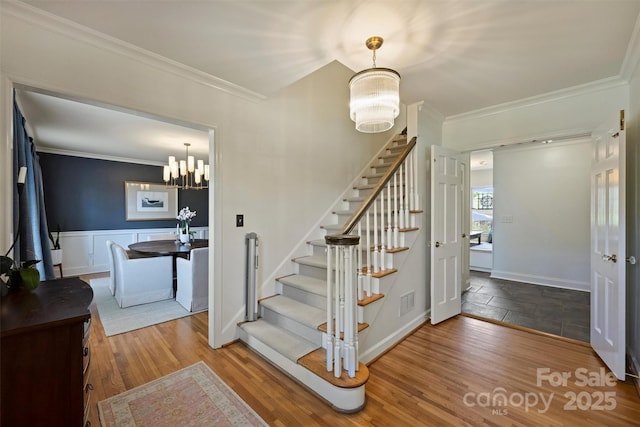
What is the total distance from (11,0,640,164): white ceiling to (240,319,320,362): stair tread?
2.29 m

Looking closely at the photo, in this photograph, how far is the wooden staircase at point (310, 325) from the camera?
1.78 meters

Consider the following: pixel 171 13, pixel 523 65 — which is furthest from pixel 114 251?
pixel 523 65

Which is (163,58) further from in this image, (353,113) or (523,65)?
(523,65)

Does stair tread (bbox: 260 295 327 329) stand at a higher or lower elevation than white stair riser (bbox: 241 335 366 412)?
higher

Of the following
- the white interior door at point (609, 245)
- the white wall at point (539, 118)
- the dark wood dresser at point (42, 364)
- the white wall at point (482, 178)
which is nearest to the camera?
the dark wood dresser at point (42, 364)

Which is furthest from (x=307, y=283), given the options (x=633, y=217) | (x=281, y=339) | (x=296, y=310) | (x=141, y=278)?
(x=633, y=217)

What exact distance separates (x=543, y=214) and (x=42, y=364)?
633 centimetres

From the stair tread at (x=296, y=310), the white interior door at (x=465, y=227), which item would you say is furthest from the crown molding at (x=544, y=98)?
the stair tread at (x=296, y=310)

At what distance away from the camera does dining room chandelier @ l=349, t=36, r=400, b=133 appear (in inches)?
72.4

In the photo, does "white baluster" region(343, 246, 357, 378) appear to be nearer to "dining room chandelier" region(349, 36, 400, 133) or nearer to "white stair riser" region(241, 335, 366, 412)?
"white stair riser" region(241, 335, 366, 412)

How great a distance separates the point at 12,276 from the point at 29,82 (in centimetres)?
114

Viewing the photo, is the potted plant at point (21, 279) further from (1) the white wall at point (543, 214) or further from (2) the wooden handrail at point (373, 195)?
(1) the white wall at point (543, 214)

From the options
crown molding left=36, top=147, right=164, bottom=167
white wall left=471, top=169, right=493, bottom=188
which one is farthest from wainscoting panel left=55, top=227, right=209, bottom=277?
white wall left=471, top=169, right=493, bottom=188

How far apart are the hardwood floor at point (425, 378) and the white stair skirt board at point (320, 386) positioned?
47 millimetres
